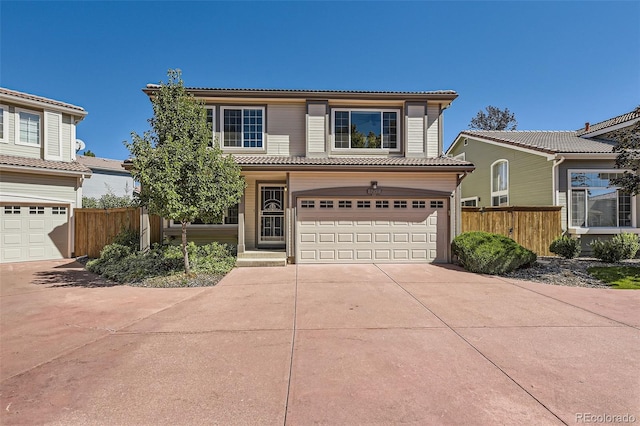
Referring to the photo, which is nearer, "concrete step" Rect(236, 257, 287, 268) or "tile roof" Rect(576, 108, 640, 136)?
"concrete step" Rect(236, 257, 287, 268)

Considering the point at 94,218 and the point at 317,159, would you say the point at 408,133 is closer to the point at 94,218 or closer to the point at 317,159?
the point at 317,159

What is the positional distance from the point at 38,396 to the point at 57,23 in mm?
12324

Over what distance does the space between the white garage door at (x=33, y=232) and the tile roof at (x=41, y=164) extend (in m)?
1.61

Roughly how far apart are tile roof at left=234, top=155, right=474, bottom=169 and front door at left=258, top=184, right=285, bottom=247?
1.32m

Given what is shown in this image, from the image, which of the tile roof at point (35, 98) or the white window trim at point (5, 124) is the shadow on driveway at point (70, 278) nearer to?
the white window trim at point (5, 124)

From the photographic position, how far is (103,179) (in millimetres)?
24109

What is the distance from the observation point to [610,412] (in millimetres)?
2760

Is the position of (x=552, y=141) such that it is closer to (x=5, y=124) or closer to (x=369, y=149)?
(x=369, y=149)

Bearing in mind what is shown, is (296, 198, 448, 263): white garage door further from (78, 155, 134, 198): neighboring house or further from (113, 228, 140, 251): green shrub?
(78, 155, 134, 198): neighboring house

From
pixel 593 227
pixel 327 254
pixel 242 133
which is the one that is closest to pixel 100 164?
pixel 242 133

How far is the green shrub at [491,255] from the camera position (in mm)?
8648

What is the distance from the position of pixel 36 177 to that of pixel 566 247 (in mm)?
20765

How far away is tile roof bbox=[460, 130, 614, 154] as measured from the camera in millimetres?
12148

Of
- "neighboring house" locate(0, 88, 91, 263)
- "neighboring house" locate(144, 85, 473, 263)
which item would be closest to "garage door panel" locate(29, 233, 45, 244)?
"neighboring house" locate(0, 88, 91, 263)
